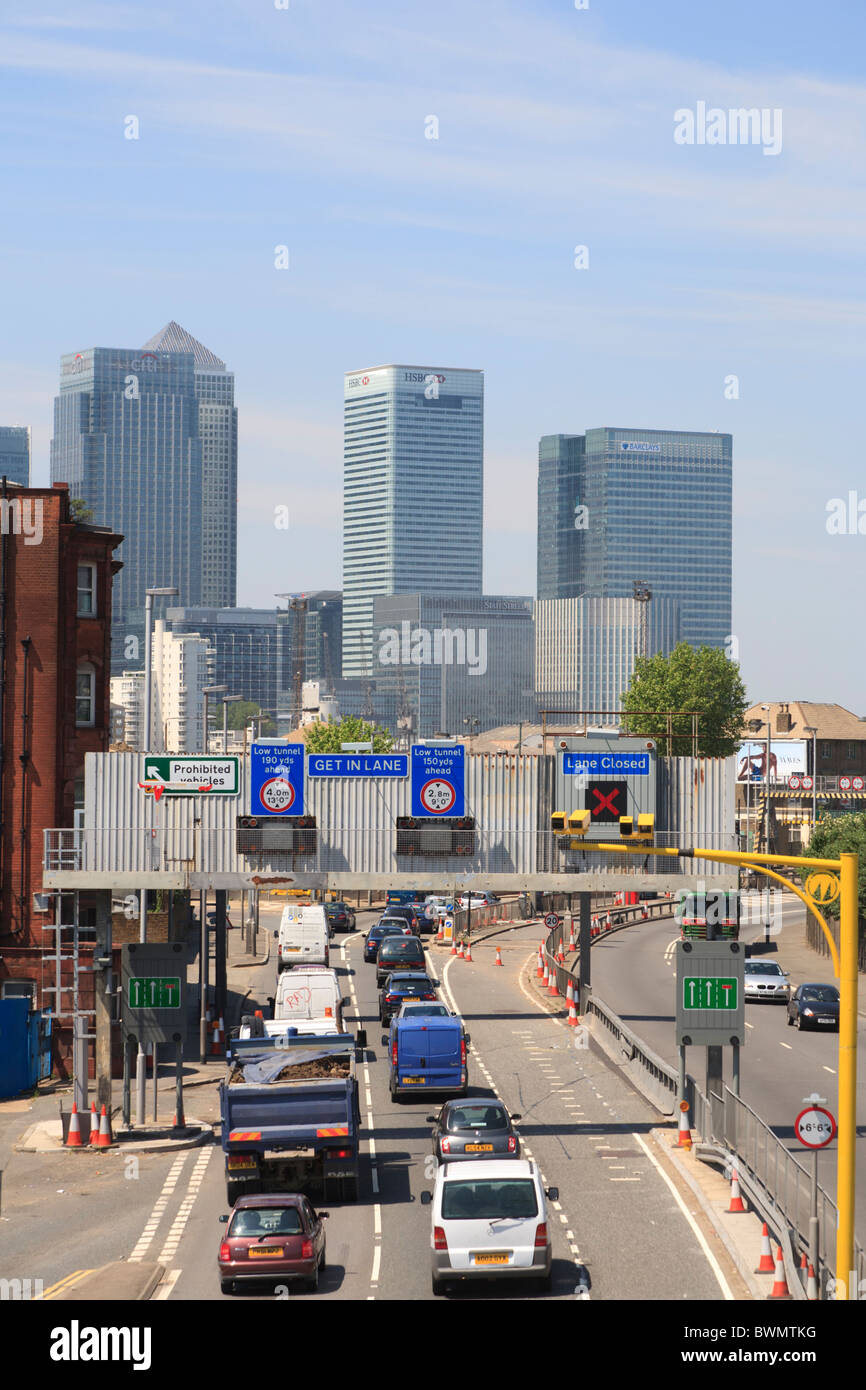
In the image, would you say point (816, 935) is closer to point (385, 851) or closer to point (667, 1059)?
point (667, 1059)

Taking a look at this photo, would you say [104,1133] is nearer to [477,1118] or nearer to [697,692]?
[477,1118]

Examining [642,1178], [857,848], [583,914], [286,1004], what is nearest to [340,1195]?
[642,1178]

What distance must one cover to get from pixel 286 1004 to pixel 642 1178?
58.1 ft

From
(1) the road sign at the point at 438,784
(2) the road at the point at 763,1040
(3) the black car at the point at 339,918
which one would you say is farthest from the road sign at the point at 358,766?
(3) the black car at the point at 339,918

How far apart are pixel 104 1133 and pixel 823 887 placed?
877 inches

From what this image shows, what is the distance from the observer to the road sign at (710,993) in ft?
118

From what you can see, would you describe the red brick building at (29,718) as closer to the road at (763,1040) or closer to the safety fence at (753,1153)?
the safety fence at (753,1153)

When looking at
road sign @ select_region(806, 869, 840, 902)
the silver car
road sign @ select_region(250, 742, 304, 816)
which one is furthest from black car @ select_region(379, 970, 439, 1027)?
road sign @ select_region(806, 869, 840, 902)

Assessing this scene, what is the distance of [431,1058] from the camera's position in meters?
42.3

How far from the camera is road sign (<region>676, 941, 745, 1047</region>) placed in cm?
3584

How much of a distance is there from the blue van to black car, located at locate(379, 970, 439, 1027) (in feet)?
40.5

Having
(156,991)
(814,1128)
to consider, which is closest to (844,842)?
(156,991)

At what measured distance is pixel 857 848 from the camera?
7294 cm

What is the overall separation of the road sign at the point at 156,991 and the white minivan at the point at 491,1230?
15023mm
